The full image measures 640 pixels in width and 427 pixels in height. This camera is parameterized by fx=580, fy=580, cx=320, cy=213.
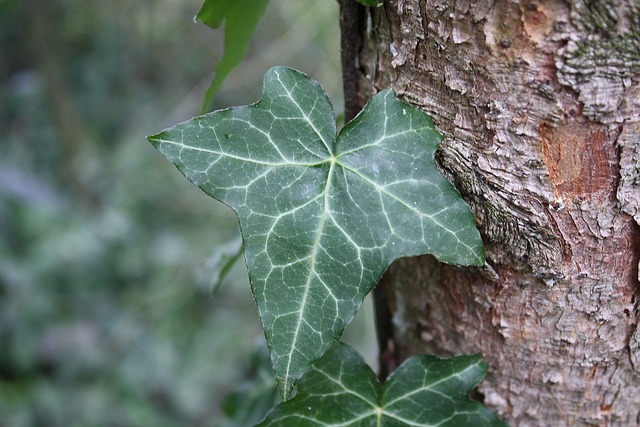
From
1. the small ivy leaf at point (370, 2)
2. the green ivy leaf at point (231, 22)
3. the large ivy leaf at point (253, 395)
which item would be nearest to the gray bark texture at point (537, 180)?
the small ivy leaf at point (370, 2)

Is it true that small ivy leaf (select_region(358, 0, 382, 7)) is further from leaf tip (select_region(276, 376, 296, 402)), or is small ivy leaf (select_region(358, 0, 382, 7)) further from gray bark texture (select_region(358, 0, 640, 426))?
leaf tip (select_region(276, 376, 296, 402))

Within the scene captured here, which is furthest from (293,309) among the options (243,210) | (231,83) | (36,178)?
(36,178)

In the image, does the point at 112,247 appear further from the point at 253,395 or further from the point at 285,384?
the point at 285,384

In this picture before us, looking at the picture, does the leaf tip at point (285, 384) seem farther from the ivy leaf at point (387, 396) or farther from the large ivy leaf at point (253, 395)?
the large ivy leaf at point (253, 395)

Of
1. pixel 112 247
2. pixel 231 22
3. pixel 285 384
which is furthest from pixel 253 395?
pixel 112 247

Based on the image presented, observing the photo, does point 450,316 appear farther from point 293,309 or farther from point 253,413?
point 253,413
